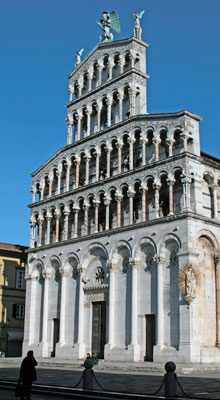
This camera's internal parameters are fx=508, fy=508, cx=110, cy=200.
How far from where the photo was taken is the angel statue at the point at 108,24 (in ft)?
152

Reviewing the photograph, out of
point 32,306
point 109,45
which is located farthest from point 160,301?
point 109,45

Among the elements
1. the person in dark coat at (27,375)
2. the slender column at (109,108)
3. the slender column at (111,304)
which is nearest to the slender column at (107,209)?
the slender column at (111,304)

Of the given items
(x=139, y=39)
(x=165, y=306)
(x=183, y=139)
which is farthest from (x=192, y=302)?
(x=139, y=39)

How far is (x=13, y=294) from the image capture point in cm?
5200

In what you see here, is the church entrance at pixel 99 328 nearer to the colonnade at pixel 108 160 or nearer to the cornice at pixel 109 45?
the colonnade at pixel 108 160

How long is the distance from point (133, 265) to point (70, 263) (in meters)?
8.36

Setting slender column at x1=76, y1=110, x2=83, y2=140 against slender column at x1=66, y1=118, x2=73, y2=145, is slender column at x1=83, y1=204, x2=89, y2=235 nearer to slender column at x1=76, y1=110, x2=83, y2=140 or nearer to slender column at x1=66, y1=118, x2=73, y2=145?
slender column at x1=76, y1=110, x2=83, y2=140

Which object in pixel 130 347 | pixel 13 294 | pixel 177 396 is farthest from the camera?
pixel 13 294

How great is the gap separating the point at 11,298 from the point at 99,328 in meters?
16.3

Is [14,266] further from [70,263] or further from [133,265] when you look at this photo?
[133,265]

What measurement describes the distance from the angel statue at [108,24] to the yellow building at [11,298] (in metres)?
23.3

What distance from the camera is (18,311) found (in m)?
52.4

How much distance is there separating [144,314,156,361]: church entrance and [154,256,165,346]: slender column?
1.19 m

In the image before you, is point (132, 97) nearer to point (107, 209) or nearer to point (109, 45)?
point (109, 45)
